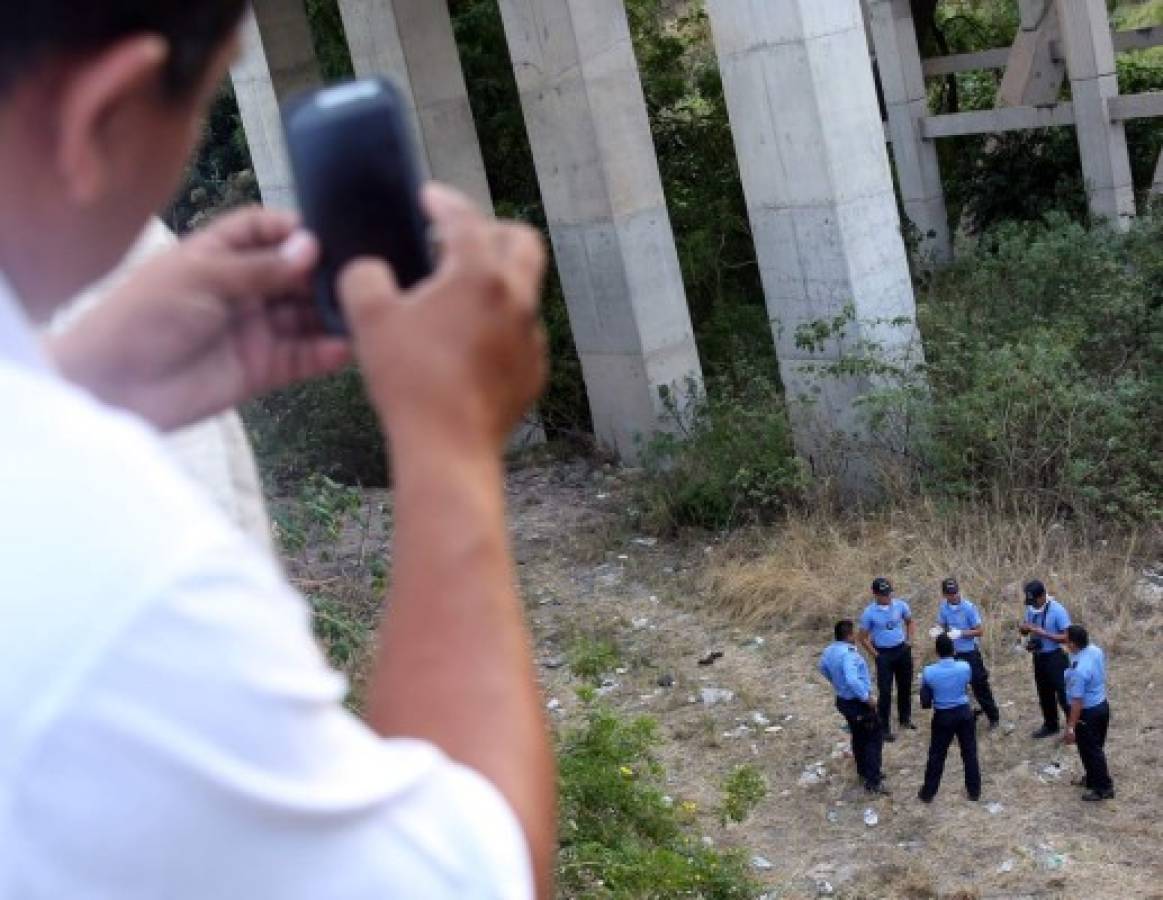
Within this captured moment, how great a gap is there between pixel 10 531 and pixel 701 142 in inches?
653

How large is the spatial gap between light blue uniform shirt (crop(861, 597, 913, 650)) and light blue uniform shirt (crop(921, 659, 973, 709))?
29.4 inches

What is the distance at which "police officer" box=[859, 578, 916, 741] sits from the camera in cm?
860

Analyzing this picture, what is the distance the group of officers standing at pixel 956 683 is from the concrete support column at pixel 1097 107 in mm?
6584

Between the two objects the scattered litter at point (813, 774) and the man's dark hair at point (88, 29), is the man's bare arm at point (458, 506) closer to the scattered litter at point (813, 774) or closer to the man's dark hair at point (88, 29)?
the man's dark hair at point (88, 29)

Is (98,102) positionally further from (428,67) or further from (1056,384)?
(428,67)

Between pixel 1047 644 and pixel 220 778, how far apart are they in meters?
7.86

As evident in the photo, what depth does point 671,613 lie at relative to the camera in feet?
34.7

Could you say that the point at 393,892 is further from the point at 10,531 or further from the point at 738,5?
the point at 738,5

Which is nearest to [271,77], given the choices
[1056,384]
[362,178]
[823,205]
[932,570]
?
[823,205]

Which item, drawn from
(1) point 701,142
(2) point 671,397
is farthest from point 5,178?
(1) point 701,142

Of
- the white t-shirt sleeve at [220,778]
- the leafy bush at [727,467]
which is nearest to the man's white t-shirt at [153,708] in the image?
the white t-shirt sleeve at [220,778]

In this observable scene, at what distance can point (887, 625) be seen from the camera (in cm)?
861

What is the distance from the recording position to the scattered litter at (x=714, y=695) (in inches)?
363

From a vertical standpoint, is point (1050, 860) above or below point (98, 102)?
below
